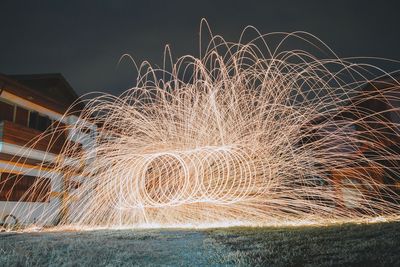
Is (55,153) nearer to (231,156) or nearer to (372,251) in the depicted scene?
(231,156)

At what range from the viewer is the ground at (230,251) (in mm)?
4676

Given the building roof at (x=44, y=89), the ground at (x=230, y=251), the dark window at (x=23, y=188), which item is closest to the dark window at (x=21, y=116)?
the building roof at (x=44, y=89)

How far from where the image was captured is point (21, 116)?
1766cm

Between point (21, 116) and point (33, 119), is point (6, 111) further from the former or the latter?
point (33, 119)

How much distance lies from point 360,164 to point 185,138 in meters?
9.33

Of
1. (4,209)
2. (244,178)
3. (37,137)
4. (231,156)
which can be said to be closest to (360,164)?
(244,178)

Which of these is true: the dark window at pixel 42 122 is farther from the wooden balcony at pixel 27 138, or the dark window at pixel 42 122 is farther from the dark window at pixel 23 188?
the dark window at pixel 23 188

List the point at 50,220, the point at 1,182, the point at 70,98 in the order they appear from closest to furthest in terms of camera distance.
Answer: the point at 1,182 < the point at 50,220 < the point at 70,98

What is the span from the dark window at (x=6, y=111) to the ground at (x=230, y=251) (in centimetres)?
1036

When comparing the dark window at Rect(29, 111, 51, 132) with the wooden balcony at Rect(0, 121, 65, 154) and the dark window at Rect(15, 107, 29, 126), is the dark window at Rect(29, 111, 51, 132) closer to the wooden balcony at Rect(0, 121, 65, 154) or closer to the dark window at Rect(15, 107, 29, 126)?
the dark window at Rect(15, 107, 29, 126)

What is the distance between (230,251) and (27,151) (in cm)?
1355

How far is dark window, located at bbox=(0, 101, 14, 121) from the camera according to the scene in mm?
16266

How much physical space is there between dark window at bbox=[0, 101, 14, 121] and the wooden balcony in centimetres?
127

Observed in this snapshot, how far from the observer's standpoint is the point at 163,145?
11164mm
